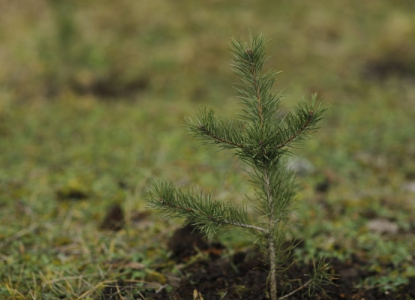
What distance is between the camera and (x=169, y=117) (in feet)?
23.3

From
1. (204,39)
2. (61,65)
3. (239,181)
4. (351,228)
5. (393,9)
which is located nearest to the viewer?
(351,228)

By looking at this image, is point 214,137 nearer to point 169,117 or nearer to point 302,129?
point 302,129

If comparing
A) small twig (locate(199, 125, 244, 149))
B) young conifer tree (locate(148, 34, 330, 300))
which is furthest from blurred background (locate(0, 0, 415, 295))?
small twig (locate(199, 125, 244, 149))

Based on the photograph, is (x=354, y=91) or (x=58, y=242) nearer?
(x=58, y=242)

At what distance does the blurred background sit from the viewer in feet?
11.7

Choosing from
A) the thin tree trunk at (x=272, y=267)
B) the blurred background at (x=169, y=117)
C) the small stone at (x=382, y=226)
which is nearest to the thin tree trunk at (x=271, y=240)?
the thin tree trunk at (x=272, y=267)

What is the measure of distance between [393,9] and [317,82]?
583 cm

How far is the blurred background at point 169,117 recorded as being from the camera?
11.7ft

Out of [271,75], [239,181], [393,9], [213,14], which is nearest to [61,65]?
[239,181]

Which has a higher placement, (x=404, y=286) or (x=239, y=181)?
(x=239, y=181)

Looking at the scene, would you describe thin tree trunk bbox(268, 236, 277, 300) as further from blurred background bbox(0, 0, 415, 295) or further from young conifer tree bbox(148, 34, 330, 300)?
blurred background bbox(0, 0, 415, 295)

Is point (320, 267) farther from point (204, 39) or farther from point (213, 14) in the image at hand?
point (213, 14)

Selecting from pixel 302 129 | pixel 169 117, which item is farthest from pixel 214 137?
pixel 169 117

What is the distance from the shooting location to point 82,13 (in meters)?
11.4
